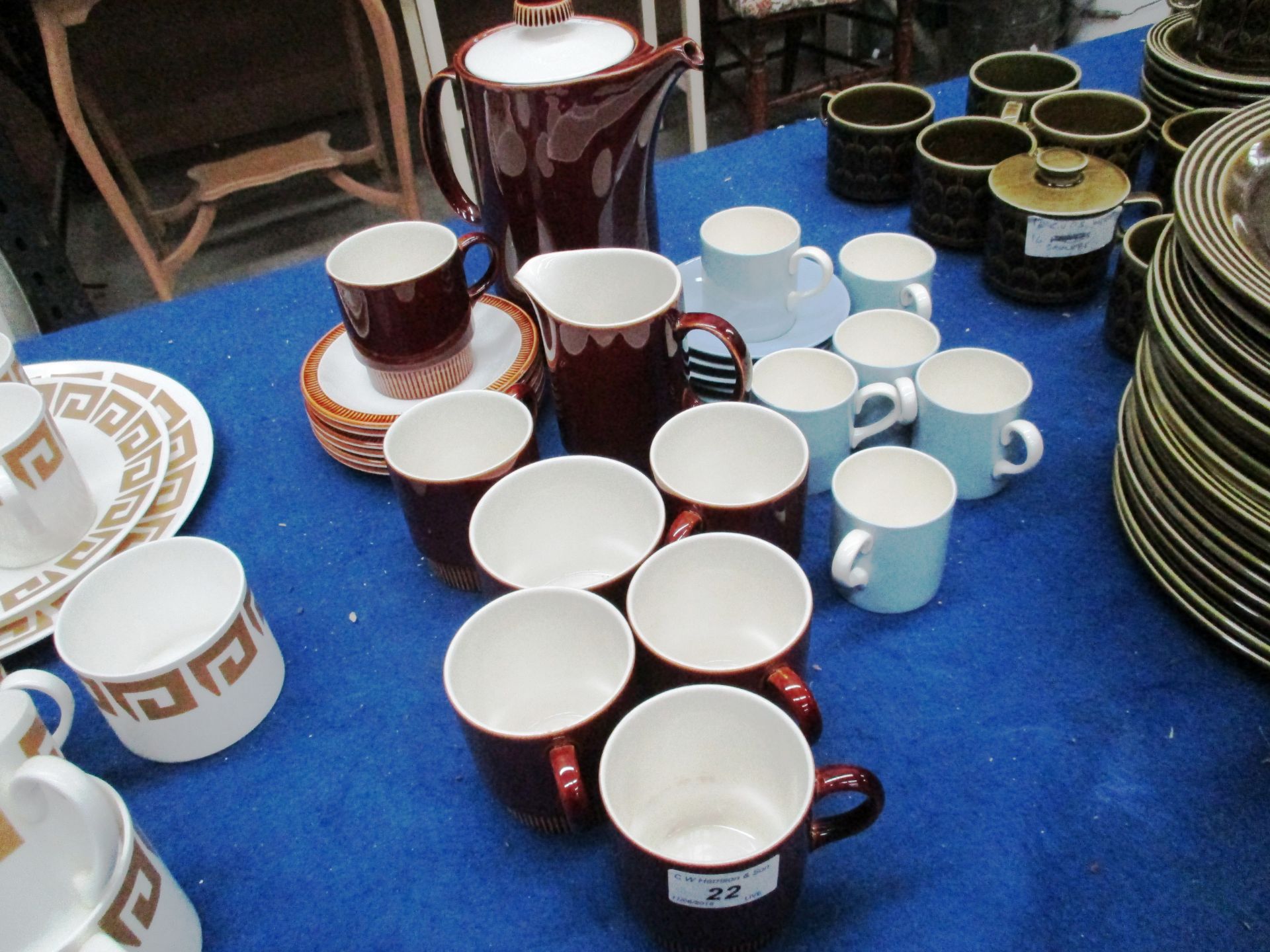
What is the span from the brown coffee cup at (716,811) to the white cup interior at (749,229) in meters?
0.45

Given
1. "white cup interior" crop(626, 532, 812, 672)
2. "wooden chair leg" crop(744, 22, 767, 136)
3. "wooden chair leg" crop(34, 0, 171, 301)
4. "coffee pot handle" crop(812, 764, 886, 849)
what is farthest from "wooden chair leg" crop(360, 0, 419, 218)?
"coffee pot handle" crop(812, 764, 886, 849)

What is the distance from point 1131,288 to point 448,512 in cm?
51

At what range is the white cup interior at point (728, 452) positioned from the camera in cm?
58

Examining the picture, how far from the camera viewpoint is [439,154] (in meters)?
0.75

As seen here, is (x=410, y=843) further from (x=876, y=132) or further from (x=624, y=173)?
(x=876, y=132)

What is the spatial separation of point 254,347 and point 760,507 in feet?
1.78

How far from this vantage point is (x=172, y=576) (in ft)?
1.87

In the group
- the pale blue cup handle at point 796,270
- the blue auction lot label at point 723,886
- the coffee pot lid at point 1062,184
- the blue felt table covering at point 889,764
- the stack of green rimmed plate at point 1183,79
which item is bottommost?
the blue felt table covering at point 889,764

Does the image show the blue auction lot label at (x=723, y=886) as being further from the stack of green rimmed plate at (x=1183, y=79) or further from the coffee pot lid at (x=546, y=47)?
the stack of green rimmed plate at (x=1183, y=79)

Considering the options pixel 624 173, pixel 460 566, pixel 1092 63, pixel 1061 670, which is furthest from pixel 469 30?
pixel 1061 670

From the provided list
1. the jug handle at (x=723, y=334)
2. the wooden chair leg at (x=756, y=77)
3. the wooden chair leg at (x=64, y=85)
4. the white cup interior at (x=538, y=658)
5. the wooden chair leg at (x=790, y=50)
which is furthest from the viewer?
the wooden chair leg at (x=790, y=50)

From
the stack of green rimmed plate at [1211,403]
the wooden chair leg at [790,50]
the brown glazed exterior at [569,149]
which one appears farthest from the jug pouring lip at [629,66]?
the wooden chair leg at [790,50]

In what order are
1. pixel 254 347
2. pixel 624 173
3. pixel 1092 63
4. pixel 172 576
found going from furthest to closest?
pixel 1092 63, pixel 254 347, pixel 624 173, pixel 172 576

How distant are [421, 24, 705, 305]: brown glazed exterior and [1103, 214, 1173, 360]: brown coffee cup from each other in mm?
337
